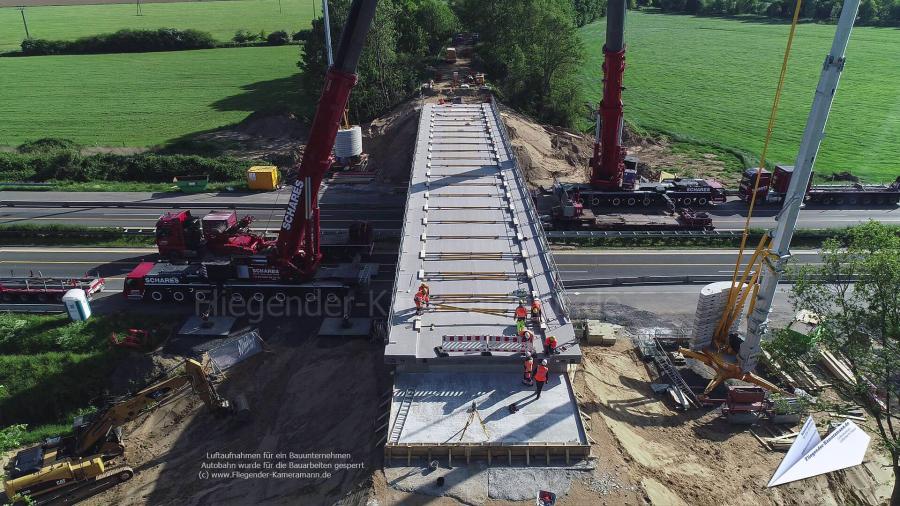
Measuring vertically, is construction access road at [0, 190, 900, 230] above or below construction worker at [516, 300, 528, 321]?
below

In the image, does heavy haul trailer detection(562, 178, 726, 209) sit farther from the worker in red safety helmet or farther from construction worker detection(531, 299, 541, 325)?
the worker in red safety helmet

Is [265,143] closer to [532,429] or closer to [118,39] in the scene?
[532,429]

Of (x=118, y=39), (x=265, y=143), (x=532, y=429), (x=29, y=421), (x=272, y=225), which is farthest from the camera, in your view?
(x=118, y=39)

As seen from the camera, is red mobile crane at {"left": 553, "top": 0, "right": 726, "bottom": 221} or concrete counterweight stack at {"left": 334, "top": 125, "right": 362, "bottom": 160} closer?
red mobile crane at {"left": 553, "top": 0, "right": 726, "bottom": 221}

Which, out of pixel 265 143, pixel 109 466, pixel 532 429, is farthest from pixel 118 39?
pixel 532 429

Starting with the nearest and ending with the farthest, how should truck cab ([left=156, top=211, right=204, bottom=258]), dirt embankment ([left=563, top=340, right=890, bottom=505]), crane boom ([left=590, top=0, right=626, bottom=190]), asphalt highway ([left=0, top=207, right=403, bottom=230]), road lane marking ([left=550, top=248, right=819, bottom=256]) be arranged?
dirt embankment ([left=563, top=340, right=890, bottom=505]) < truck cab ([left=156, top=211, right=204, bottom=258]) < crane boom ([left=590, top=0, right=626, bottom=190]) < road lane marking ([left=550, top=248, right=819, bottom=256]) < asphalt highway ([left=0, top=207, right=403, bottom=230])

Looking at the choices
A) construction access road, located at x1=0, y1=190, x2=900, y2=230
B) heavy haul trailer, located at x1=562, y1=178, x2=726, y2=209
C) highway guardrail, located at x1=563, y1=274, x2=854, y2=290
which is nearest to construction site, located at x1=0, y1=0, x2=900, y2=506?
highway guardrail, located at x1=563, y1=274, x2=854, y2=290

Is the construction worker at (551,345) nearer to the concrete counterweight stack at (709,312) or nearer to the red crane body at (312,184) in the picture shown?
the concrete counterweight stack at (709,312)
